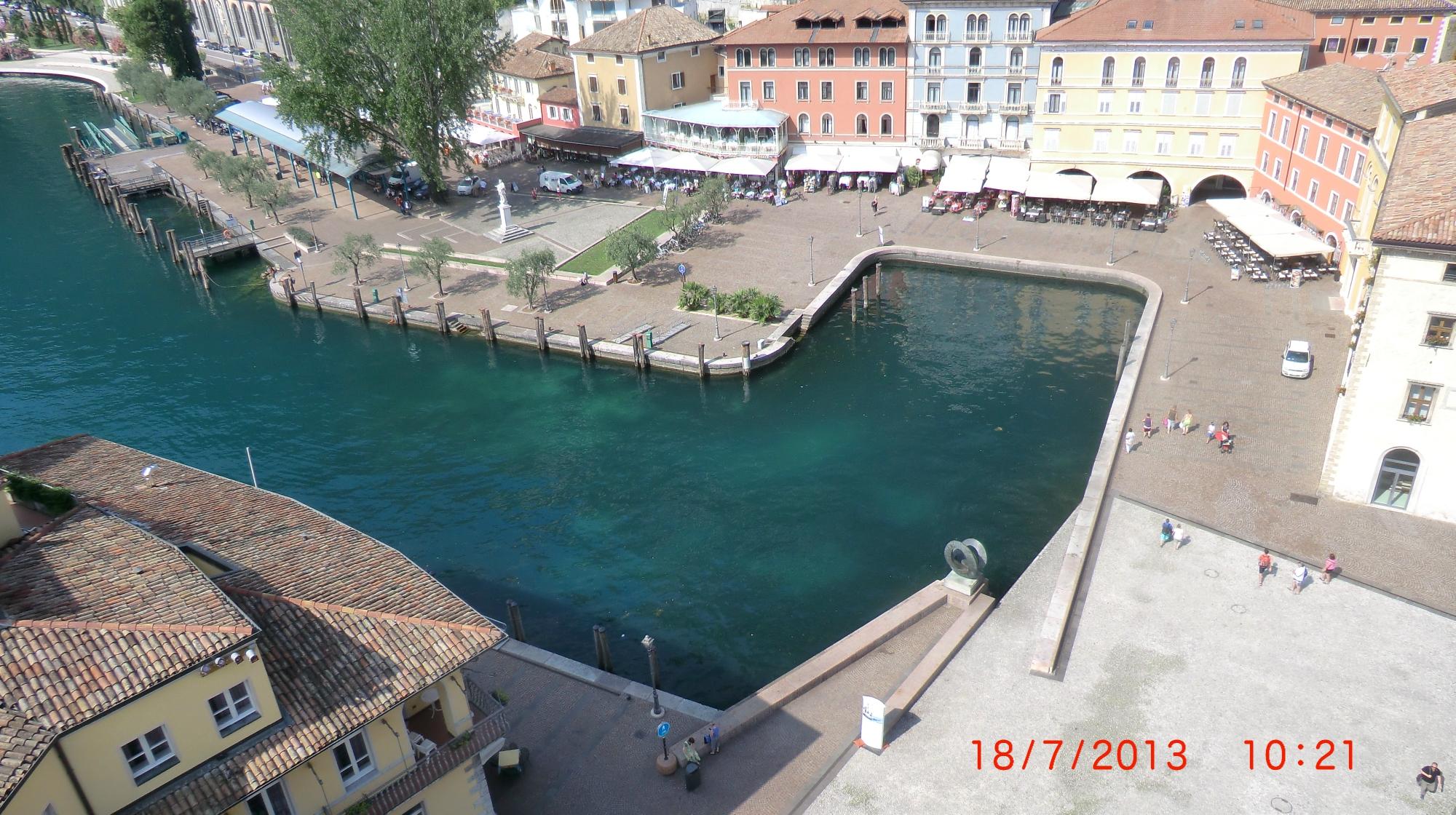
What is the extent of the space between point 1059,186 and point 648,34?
37.5 m

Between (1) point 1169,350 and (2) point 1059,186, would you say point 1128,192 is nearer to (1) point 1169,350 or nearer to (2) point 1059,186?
(2) point 1059,186

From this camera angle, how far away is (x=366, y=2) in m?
75.0

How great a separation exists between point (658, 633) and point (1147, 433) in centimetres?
2359

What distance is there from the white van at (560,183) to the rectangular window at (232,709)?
69141mm

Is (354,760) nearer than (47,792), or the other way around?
(47,792)

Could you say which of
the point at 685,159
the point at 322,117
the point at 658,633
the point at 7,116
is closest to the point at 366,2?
the point at 322,117

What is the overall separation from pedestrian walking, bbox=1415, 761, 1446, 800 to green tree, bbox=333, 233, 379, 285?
62.1m

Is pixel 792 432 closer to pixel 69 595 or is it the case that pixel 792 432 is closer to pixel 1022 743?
pixel 1022 743

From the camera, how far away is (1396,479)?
38469 millimetres

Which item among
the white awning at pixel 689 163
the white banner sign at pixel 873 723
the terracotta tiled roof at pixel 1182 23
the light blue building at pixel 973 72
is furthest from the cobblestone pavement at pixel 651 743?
the light blue building at pixel 973 72

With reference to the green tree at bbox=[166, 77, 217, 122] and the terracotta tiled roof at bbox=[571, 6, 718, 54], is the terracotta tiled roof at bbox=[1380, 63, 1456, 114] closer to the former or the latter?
the terracotta tiled roof at bbox=[571, 6, 718, 54]

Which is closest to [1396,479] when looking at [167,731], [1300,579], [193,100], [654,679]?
[1300,579]

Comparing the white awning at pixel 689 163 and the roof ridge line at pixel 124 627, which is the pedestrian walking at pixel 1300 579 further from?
the white awning at pixel 689 163
